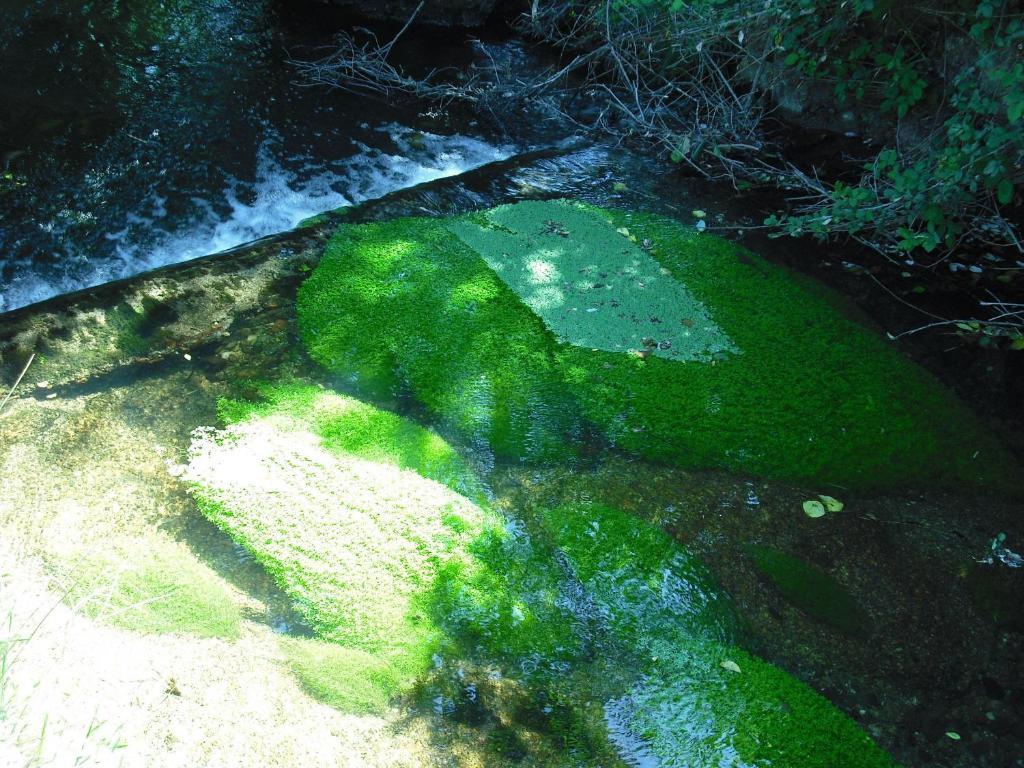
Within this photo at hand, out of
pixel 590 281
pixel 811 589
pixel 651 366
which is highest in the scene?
pixel 590 281

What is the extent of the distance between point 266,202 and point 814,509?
3354 mm

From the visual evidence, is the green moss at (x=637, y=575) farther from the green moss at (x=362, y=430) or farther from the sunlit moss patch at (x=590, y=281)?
the sunlit moss patch at (x=590, y=281)

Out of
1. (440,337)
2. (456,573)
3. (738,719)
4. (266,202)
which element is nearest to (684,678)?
(738,719)

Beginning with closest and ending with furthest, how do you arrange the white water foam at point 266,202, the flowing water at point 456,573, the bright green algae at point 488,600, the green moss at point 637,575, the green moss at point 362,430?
the flowing water at point 456,573 < the bright green algae at point 488,600 < the green moss at point 637,575 < the green moss at point 362,430 < the white water foam at point 266,202

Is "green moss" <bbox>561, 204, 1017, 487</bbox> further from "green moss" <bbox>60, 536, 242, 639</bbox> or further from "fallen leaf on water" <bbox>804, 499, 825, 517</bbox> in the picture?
"green moss" <bbox>60, 536, 242, 639</bbox>

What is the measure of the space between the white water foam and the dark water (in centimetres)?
1

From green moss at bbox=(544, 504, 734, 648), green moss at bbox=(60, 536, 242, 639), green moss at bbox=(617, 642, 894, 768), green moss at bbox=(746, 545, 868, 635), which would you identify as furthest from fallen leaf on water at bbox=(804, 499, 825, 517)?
green moss at bbox=(60, 536, 242, 639)

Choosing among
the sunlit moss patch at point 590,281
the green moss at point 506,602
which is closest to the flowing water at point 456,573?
the green moss at point 506,602

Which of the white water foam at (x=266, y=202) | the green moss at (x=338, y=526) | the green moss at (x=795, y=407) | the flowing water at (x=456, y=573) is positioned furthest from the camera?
the white water foam at (x=266, y=202)

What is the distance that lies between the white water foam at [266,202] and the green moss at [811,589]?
10.1 ft

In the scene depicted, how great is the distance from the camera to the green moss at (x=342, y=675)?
2143 mm

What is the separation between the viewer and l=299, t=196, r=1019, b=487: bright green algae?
3146mm

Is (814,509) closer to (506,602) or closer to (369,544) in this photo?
(506,602)

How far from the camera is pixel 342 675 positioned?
2207mm
